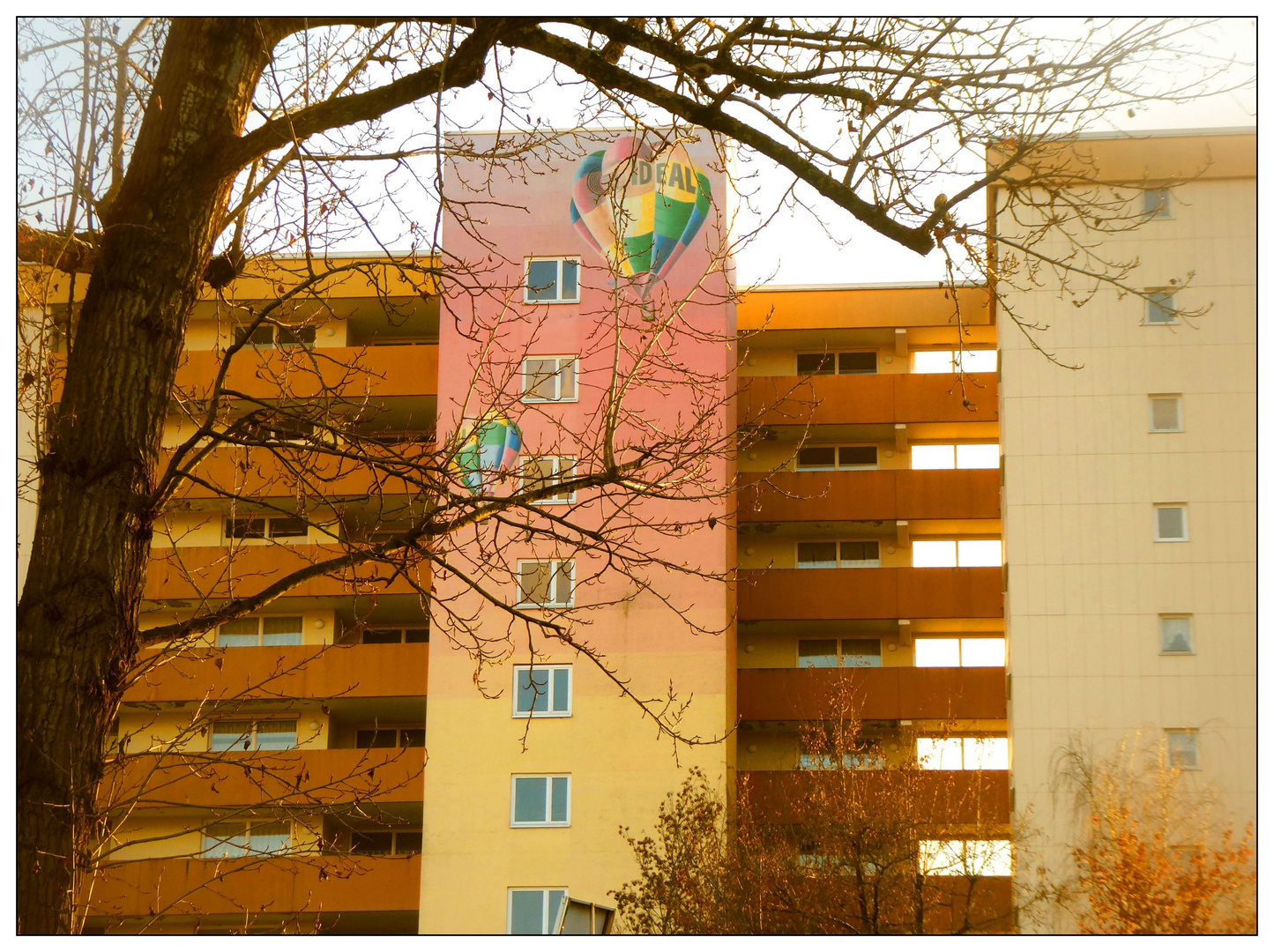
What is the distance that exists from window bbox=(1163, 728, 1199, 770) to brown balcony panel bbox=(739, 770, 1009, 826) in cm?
295

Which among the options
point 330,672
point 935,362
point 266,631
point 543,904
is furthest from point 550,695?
point 935,362

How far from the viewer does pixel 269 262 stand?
6.52m

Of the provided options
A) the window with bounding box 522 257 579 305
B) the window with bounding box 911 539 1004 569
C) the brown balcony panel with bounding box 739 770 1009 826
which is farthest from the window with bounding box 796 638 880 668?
the window with bounding box 522 257 579 305

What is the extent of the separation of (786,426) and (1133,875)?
37.9ft

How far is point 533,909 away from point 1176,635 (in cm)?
1154

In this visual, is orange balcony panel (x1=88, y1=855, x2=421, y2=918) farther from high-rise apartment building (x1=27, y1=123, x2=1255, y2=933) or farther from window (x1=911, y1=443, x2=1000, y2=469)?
window (x1=911, y1=443, x2=1000, y2=469)

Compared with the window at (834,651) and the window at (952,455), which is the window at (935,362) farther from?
the window at (834,651)

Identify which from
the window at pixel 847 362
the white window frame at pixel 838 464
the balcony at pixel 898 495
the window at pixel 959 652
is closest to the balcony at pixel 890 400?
the balcony at pixel 898 495

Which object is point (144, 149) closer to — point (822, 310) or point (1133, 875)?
point (1133, 875)

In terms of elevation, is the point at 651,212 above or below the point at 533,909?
above

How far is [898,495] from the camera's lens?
1111 inches

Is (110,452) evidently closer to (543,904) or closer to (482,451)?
(482,451)

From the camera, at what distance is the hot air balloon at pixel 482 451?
225 inches
